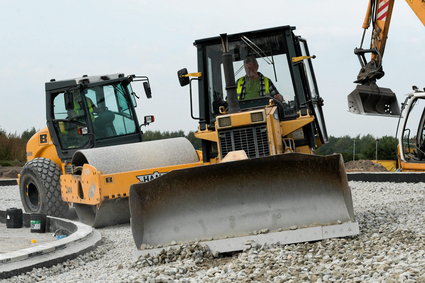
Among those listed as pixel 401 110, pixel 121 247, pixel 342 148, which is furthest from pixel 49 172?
pixel 342 148

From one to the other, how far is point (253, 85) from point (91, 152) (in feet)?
9.55

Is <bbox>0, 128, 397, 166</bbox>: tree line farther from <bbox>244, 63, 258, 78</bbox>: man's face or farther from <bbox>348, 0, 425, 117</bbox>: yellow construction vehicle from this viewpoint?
<bbox>244, 63, 258, 78</bbox>: man's face

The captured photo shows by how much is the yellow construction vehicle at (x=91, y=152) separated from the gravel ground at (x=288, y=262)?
2.04m

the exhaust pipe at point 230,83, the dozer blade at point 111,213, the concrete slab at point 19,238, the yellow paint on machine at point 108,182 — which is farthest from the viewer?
the dozer blade at point 111,213

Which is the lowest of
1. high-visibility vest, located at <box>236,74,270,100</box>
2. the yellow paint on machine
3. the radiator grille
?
the yellow paint on machine

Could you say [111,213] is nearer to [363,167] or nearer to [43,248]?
[43,248]

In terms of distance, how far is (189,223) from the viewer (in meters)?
6.91

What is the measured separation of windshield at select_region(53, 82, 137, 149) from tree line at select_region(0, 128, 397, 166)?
6.80 m

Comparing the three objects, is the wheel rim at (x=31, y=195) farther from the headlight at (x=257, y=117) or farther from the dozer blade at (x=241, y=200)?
the dozer blade at (x=241, y=200)

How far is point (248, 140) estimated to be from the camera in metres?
7.99

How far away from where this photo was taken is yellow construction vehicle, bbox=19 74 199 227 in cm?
989

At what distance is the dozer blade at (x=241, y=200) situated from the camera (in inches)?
263

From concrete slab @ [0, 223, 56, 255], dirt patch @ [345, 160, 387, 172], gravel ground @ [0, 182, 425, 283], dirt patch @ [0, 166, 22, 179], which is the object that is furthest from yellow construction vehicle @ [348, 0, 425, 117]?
dirt patch @ [0, 166, 22, 179]

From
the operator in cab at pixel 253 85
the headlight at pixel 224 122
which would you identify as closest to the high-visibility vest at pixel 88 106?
the operator in cab at pixel 253 85
